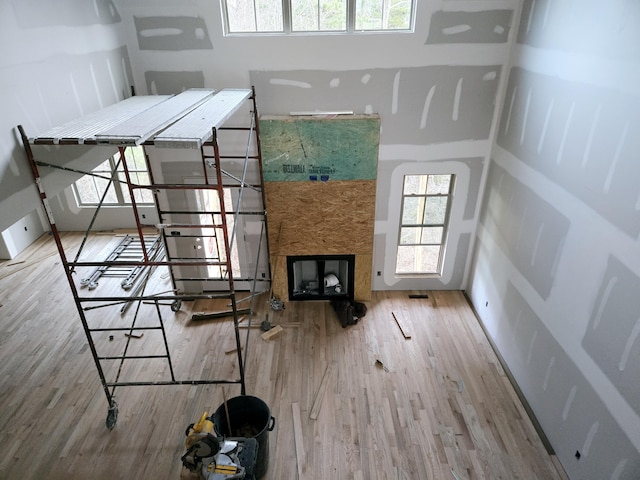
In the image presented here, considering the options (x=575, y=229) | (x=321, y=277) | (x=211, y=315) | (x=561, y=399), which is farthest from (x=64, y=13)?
(x=561, y=399)

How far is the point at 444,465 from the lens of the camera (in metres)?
3.93

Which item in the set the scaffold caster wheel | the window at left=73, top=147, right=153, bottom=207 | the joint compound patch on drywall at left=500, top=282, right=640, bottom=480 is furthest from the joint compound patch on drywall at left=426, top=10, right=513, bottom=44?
the window at left=73, top=147, right=153, bottom=207

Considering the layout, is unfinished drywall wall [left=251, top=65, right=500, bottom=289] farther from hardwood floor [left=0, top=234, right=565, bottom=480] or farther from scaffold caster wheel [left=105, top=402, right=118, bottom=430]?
scaffold caster wheel [left=105, top=402, right=118, bottom=430]

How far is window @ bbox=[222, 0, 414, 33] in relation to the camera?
488 centimetres

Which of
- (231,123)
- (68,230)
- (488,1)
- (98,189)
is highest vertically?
(488,1)

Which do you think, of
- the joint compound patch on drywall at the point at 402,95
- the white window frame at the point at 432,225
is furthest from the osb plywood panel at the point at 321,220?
the joint compound patch on drywall at the point at 402,95

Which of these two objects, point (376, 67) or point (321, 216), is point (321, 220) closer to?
point (321, 216)

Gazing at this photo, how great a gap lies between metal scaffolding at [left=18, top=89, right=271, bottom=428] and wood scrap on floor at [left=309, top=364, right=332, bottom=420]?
2.98ft

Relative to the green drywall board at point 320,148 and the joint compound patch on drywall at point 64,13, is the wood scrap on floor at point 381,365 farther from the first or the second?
the joint compound patch on drywall at point 64,13

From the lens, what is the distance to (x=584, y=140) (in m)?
3.52

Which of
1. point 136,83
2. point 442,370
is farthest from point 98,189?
point 442,370

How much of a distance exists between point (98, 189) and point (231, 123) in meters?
4.94

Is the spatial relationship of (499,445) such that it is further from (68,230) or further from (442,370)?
(68,230)

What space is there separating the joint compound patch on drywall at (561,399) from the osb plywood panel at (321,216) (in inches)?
85.3
